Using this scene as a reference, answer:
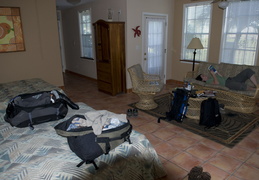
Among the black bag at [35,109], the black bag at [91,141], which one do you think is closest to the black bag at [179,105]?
the black bag at [35,109]

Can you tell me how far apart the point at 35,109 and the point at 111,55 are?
3098mm

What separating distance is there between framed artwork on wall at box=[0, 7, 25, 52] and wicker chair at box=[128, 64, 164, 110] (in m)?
2.92

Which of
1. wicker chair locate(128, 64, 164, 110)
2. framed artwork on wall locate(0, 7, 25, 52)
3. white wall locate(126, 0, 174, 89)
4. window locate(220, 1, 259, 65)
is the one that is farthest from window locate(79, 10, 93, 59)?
window locate(220, 1, 259, 65)

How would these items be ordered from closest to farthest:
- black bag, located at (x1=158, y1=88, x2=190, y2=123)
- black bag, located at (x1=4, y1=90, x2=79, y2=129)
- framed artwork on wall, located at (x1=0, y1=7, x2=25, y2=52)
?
black bag, located at (x1=4, y1=90, x2=79, y2=129)
black bag, located at (x1=158, y1=88, x2=190, y2=123)
framed artwork on wall, located at (x1=0, y1=7, x2=25, y2=52)

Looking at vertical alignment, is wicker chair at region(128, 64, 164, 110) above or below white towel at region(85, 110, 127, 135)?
below

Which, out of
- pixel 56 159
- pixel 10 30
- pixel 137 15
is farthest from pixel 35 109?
pixel 137 15

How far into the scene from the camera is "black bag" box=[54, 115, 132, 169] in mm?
1609

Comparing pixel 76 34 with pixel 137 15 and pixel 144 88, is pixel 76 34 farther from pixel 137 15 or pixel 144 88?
pixel 144 88

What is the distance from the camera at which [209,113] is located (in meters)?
3.30

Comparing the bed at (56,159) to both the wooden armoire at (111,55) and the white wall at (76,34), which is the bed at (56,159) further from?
the white wall at (76,34)

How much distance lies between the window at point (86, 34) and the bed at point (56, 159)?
5.03 meters

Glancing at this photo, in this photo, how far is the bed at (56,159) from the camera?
1.50 metres

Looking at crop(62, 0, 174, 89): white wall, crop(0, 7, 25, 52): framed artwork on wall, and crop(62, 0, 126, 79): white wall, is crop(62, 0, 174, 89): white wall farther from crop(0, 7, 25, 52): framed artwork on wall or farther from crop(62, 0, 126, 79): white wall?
crop(0, 7, 25, 52): framed artwork on wall

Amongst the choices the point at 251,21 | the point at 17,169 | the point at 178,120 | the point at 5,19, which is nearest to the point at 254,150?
the point at 178,120
